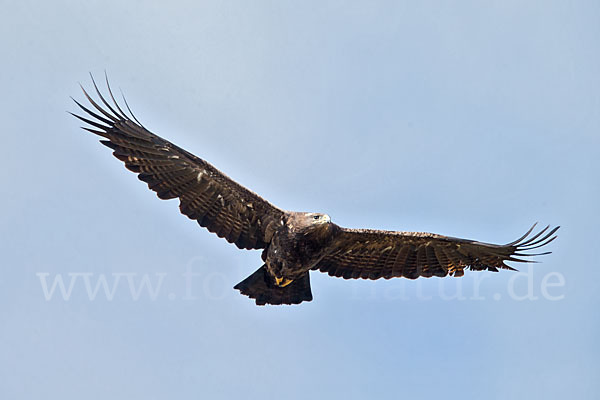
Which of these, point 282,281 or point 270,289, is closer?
point 282,281

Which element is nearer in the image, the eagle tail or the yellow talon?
the yellow talon

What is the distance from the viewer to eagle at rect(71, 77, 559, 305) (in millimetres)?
15688

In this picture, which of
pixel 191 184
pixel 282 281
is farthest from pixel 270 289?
pixel 191 184

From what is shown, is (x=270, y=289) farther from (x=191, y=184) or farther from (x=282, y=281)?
(x=191, y=184)

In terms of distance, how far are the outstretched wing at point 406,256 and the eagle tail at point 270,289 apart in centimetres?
51

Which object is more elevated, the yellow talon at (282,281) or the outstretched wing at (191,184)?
the outstretched wing at (191,184)

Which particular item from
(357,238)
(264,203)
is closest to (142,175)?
(264,203)

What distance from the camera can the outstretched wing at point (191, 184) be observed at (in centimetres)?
1580

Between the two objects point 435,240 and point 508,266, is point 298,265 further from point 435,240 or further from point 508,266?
point 508,266

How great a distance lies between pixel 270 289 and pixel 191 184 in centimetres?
204

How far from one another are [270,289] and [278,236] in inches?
39.4

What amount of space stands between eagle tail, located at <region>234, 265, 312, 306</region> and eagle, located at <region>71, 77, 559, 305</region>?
2 centimetres

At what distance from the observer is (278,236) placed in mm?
15773

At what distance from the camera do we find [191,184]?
1606 centimetres
